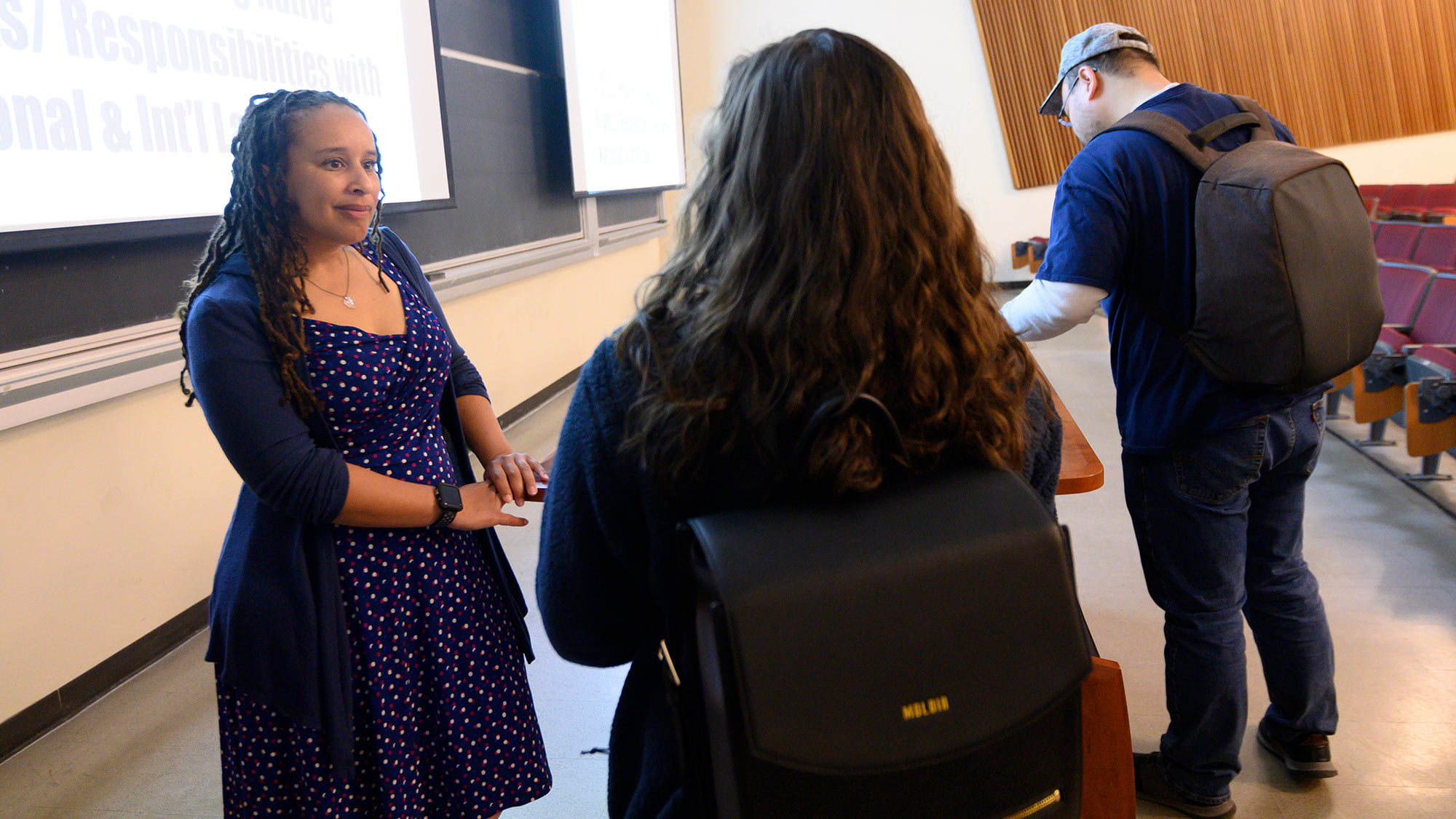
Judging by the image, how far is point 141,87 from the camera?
7.46 feet

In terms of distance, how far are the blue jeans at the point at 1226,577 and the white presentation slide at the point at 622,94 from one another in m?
4.15

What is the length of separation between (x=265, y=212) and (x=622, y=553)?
2.35 feet

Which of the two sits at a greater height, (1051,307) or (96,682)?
(1051,307)

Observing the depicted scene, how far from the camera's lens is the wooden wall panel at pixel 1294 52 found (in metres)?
8.56

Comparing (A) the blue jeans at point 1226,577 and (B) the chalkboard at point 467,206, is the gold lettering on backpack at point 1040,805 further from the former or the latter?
(B) the chalkboard at point 467,206

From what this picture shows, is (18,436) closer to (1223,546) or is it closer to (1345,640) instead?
(1223,546)

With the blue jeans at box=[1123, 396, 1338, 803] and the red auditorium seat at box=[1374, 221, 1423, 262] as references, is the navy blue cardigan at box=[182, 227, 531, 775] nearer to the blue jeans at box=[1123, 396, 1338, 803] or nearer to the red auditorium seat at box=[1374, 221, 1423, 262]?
the blue jeans at box=[1123, 396, 1338, 803]

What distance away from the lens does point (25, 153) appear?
199cm

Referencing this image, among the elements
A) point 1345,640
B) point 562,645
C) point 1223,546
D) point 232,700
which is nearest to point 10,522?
point 232,700

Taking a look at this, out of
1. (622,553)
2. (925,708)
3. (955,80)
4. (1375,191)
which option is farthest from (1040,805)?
(955,80)

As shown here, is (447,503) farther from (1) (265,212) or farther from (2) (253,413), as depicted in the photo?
(1) (265,212)

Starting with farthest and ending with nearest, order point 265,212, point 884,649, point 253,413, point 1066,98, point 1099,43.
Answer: point 1066,98 < point 1099,43 < point 265,212 < point 253,413 < point 884,649

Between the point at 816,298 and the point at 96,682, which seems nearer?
the point at 816,298

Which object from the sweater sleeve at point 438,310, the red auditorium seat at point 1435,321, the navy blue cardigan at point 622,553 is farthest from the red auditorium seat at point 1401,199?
the navy blue cardigan at point 622,553
